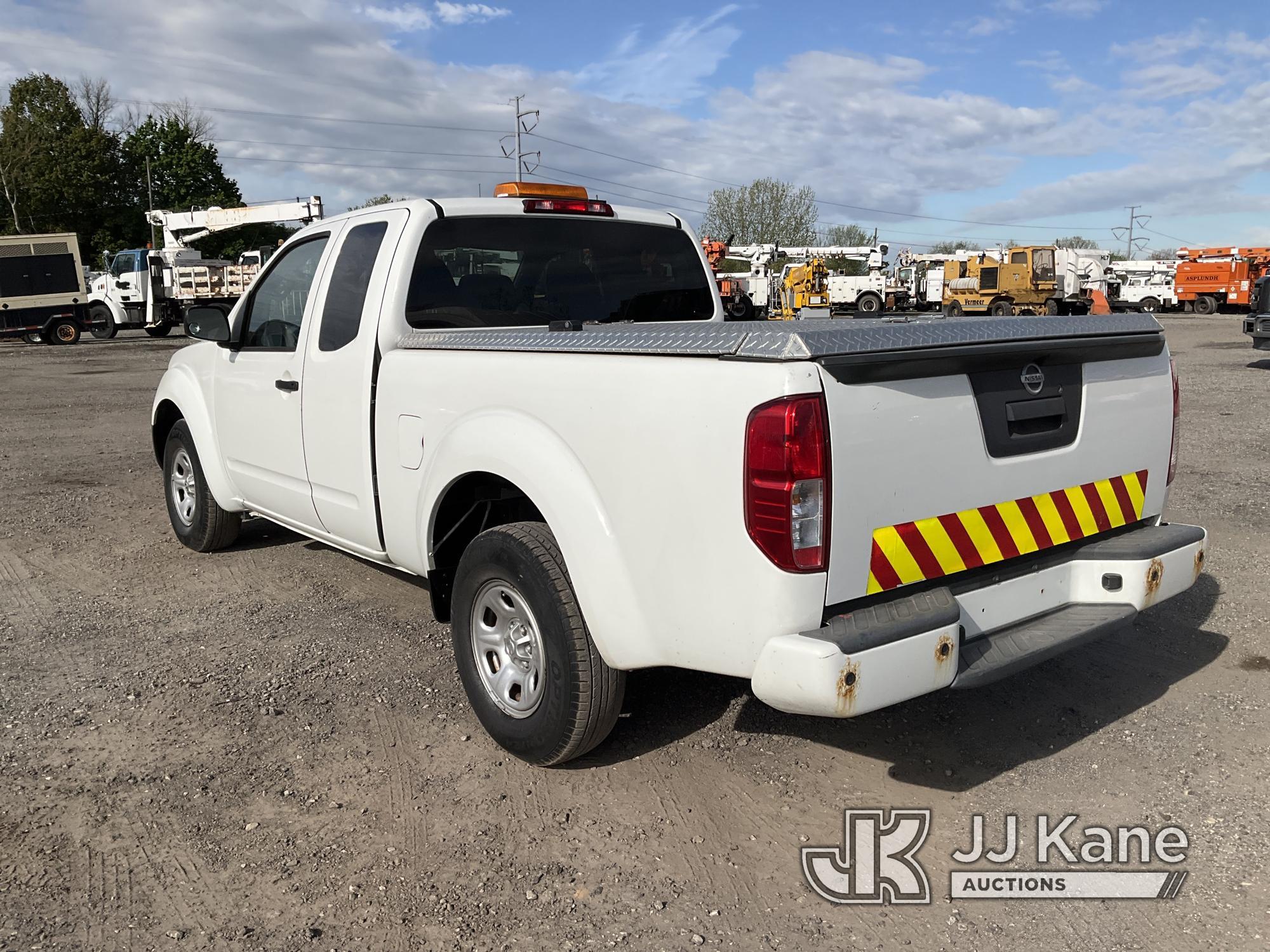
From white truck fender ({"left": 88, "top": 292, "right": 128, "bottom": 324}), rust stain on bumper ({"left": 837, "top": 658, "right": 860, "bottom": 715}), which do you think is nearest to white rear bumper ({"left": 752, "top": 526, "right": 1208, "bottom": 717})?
rust stain on bumper ({"left": 837, "top": 658, "right": 860, "bottom": 715})

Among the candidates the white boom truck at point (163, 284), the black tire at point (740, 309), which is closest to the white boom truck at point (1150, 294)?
the white boom truck at point (163, 284)

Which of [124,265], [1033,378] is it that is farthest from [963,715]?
[124,265]

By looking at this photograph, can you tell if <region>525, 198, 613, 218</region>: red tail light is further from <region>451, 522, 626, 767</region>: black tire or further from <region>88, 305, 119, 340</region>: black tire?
<region>88, 305, 119, 340</region>: black tire

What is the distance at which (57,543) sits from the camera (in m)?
6.39

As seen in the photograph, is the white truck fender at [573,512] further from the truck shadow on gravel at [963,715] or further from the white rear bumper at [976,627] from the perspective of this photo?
the truck shadow on gravel at [963,715]

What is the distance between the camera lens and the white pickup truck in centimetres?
247

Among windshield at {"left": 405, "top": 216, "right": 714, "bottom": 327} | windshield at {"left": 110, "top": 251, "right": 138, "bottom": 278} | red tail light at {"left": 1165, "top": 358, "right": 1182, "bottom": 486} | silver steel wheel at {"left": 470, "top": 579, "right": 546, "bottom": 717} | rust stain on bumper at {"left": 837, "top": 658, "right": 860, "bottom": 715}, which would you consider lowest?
silver steel wheel at {"left": 470, "top": 579, "right": 546, "bottom": 717}

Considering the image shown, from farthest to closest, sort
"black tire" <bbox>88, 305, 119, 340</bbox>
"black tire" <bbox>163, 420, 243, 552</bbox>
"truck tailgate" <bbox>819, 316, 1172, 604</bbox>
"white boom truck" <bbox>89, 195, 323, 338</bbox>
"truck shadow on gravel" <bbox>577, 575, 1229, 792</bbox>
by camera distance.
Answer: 1. "black tire" <bbox>88, 305, 119, 340</bbox>
2. "white boom truck" <bbox>89, 195, 323, 338</bbox>
3. "black tire" <bbox>163, 420, 243, 552</bbox>
4. "truck shadow on gravel" <bbox>577, 575, 1229, 792</bbox>
5. "truck tailgate" <bbox>819, 316, 1172, 604</bbox>

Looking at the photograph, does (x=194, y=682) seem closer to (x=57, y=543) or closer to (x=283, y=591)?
(x=283, y=591)

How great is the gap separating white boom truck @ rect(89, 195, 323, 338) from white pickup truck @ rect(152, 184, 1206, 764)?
92.5 feet

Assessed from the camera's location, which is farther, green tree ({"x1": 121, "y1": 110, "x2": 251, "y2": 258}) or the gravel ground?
green tree ({"x1": 121, "y1": 110, "x2": 251, "y2": 258})

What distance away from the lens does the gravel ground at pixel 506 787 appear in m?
2.55

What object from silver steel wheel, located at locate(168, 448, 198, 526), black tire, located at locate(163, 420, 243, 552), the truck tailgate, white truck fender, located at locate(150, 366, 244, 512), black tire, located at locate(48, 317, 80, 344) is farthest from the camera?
black tire, located at locate(48, 317, 80, 344)

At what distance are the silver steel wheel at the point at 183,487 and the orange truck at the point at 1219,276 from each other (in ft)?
158
